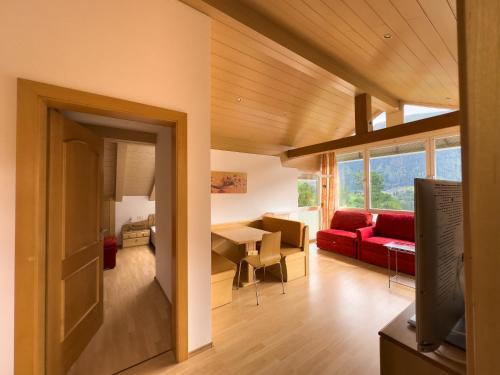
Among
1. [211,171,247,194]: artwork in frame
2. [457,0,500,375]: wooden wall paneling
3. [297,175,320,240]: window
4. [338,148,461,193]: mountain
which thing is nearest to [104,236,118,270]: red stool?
[211,171,247,194]: artwork in frame

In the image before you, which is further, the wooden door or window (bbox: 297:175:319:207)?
window (bbox: 297:175:319:207)

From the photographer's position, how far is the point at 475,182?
→ 0.33 meters

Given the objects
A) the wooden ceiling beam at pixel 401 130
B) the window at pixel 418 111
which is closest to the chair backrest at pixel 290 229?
the wooden ceiling beam at pixel 401 130

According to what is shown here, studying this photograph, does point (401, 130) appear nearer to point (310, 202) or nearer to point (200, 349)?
point (310, 202)

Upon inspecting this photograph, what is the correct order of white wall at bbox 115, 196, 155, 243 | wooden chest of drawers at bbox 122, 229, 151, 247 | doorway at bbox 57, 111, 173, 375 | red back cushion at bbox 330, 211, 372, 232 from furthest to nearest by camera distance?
1. white wall at bbox 115, 196, 155, 243
2. wooden chest of drawers at bbox 122, 229, 151, 247
3. red back cushion at bbox 330, 211, 372, 232
4. doorway at bbox 57, 111, 173, 375

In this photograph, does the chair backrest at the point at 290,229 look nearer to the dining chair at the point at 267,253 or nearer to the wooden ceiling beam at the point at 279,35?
the dining chair at the point at 267,253

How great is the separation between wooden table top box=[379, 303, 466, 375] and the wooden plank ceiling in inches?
86.5

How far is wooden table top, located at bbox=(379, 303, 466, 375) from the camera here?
0.71m

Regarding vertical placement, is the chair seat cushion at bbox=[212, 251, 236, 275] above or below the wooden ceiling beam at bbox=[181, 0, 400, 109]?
below

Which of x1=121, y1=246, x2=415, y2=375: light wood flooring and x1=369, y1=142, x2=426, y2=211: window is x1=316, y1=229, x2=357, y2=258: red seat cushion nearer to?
x1=121, y1=246, x2=415, y2=375: light wood flooring

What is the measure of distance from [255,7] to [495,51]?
213cm

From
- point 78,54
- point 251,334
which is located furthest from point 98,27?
point 251,334

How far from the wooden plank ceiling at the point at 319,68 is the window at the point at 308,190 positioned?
1.70 meters

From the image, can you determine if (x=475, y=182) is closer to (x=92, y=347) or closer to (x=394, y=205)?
(x=92, y=347)
